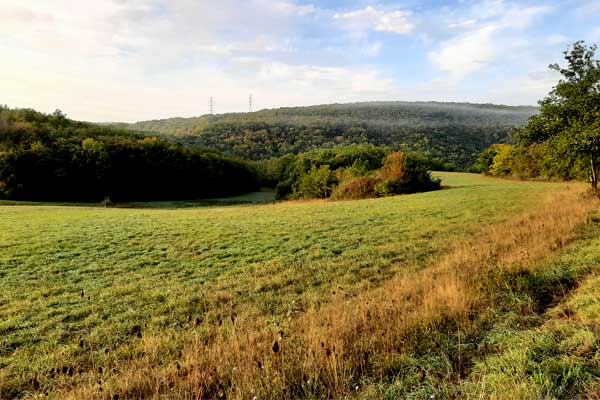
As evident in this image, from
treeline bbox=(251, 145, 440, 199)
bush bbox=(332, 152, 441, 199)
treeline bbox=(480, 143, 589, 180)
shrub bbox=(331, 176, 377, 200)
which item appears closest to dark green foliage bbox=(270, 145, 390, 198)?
treeline bbox=(251, 145, 440, 199)

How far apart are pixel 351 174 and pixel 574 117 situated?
44062 mm

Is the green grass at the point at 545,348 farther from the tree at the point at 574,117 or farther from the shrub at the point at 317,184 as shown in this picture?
the shrub at the point at 317,184

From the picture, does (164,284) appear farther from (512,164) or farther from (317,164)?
(317,164)

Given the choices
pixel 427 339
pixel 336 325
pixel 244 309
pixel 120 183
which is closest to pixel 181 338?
pixel 244 309

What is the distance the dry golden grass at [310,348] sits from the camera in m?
4.18

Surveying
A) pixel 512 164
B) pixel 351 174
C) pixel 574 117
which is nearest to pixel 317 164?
pixel 351 174

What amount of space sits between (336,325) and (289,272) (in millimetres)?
5310

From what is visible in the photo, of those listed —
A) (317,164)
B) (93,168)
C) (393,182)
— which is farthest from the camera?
(317,164)

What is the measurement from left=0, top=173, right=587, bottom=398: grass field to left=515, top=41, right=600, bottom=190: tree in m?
5.69

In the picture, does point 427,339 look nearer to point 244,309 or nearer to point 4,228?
point 244,309

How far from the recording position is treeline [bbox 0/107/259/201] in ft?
204

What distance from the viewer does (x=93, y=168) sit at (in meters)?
69.5

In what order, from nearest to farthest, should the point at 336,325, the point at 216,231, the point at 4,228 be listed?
1. the point at 336,325
2. the point at 216,231
3. the point at 4,228

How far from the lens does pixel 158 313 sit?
Answer: 25.9 feet
